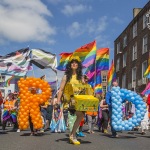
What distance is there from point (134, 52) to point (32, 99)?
33.3 m

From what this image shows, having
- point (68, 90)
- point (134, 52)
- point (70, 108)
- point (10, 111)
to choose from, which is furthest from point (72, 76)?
point (134, 52)

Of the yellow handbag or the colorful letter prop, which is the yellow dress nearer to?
the yellow handbag

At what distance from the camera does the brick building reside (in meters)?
38.6

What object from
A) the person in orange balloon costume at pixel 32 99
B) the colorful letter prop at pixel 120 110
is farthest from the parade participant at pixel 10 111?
the colorful letter prop at pixel 120 110

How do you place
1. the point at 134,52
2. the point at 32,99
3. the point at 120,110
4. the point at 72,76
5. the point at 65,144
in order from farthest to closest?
the point at 134,52 → the point at 32,99 → the point at 120,110 → the point at 72,76 → the point at 65,144

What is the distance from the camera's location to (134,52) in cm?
4259

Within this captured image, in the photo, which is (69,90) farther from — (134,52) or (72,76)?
(134,52)

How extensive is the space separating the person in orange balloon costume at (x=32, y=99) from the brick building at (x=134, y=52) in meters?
27.7

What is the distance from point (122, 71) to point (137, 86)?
24.4 ft

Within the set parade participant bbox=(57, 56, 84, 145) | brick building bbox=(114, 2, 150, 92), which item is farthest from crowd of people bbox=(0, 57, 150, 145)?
brick building bbox=(114, 2, 150, 92)

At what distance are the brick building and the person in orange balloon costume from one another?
90.8ft

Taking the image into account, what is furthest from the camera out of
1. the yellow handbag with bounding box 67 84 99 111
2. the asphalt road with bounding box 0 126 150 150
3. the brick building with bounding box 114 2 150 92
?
the brick building with bounding box 114 2 150 92

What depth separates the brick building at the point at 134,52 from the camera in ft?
127

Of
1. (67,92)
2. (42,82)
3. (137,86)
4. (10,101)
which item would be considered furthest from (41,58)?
(137,86)
